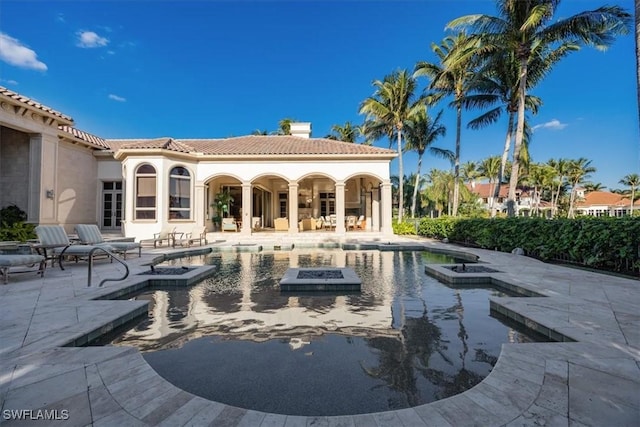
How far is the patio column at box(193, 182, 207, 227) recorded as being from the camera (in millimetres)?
16609

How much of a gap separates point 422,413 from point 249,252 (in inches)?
427

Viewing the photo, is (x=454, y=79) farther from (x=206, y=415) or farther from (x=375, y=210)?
(x=206, y=415)

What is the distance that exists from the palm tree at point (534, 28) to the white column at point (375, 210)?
7.76 m

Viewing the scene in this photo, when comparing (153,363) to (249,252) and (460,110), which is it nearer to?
(249,252)

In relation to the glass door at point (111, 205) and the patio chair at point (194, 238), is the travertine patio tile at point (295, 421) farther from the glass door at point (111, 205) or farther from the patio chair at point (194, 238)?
the glass door at point (111, 205)

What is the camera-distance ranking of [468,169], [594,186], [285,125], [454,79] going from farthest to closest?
[594,186], [468,169], [285,125], [454,79]

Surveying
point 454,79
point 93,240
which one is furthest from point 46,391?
point 454,79

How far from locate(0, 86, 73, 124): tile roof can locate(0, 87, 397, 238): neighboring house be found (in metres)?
0.05

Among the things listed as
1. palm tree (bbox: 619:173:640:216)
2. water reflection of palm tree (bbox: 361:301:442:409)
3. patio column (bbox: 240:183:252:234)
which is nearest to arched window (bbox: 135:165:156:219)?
patio column (bbox: 240:183:252:234)

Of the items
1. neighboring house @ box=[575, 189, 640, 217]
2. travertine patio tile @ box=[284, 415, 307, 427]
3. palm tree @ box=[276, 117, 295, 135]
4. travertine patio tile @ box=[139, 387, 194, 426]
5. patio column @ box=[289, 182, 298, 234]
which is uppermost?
palm tree @ box=[276, 117, 295, 135]

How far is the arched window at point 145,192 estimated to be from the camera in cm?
1498
